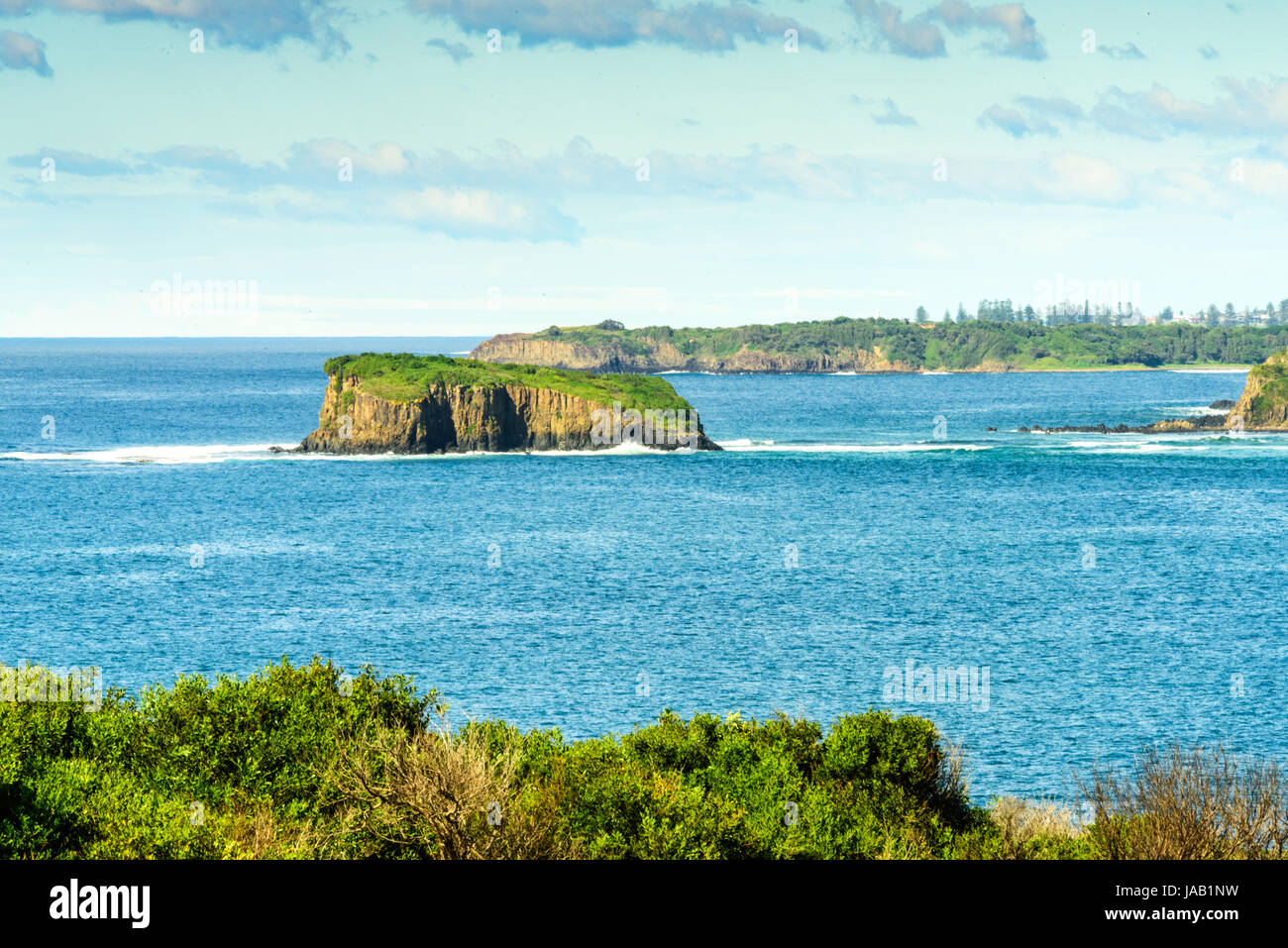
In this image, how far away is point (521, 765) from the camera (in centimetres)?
3747

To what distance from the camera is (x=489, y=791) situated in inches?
1081

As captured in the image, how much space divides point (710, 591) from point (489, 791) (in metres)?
70.1

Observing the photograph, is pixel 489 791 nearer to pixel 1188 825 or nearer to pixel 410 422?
pixel 1188 825

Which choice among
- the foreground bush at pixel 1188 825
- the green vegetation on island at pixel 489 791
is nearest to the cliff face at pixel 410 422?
the green vegetation on island at pixel 489 791

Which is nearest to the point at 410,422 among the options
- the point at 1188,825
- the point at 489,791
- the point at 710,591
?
the point at 710,591

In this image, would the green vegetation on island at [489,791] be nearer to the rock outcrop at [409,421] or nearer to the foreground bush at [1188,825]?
the foreground bush at [1188,825]

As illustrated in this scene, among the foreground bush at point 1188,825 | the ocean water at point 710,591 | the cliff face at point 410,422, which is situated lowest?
the ocean water at point 710,591

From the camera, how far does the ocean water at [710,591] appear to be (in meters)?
66.5

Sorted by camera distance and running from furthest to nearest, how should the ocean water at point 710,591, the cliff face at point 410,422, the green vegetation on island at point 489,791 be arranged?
the cliff face at point 410,422
the ocean water at point 710,591
the green vegetation on island at point 489,791

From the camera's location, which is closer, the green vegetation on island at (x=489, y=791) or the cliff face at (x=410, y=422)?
the green vegetation on island at (x=489, y=791)

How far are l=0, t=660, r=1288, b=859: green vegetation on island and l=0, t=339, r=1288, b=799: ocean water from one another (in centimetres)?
1756

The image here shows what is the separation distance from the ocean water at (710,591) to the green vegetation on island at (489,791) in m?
17.6

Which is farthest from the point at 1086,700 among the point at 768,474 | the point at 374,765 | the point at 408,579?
the point at 768,474
